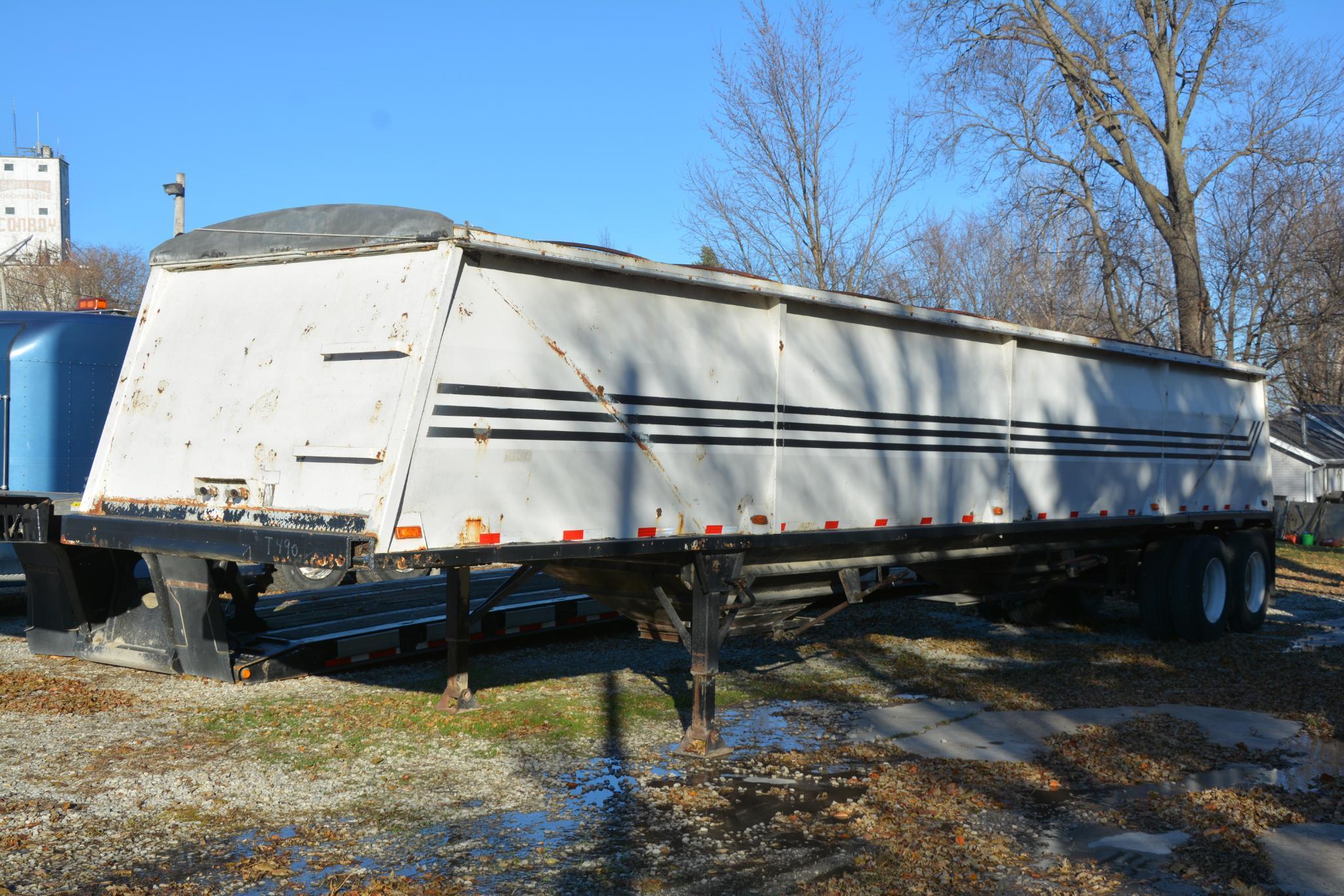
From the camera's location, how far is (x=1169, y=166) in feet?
79.7

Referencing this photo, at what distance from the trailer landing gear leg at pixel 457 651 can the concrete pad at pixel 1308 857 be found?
16.1 feet

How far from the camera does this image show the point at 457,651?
823 centimetres

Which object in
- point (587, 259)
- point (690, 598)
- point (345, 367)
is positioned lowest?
point (690, 598)

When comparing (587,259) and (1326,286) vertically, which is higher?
(1326,286)

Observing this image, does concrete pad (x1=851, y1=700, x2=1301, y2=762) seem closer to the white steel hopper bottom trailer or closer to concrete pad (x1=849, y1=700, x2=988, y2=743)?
concrete pad (x1=849, y1=700, x2=988, y2=743)

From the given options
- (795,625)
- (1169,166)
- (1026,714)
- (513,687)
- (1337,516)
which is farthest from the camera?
(1337,516)

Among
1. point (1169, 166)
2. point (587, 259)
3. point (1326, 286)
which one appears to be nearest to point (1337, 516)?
point (1326, 286)

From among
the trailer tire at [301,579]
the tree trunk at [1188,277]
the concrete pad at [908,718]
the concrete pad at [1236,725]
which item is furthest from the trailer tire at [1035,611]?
the tree trunk at [1188,277]

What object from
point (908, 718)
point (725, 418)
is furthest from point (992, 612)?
point (725, 418)

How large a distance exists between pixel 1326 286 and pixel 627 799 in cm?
2830

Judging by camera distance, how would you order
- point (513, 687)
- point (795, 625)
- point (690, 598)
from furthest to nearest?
point (795, 625) → point (513, 687) → point (690, 598)

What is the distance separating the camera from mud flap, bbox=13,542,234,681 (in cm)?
789

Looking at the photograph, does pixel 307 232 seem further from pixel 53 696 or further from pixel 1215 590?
pixel 1215 590

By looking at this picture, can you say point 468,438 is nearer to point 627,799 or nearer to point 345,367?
point 345,367
